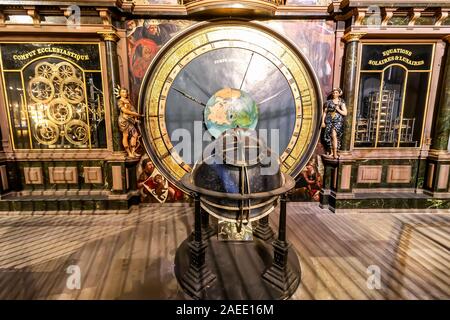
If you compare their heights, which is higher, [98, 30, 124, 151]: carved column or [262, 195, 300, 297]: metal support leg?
[98, 30, 124, 151]: carved column

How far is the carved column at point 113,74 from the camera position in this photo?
182 inches

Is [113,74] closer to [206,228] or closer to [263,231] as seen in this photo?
[206,228]

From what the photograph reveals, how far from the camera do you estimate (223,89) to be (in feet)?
16.6

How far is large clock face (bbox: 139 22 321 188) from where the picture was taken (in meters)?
5.00

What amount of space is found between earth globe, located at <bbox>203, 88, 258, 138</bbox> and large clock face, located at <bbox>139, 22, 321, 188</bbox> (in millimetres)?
41

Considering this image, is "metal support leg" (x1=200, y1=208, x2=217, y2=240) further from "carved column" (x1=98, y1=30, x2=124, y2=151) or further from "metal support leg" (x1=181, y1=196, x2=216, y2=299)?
"carved column" (x1=98, y1=30, x2=124, y2=151)

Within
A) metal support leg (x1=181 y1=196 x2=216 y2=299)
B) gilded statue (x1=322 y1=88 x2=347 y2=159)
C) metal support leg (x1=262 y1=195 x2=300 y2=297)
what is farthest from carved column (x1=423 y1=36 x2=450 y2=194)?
metal support leg (x1=181 y1=196 x2=216 y2=299)

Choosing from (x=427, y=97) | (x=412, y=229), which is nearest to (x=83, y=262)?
(x=412, y=229)

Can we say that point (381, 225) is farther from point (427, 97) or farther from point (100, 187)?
point (100, 187)

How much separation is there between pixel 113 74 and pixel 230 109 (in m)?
2.36

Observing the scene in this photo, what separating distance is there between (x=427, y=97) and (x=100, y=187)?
23.4 ft

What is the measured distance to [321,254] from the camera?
370 centimetres

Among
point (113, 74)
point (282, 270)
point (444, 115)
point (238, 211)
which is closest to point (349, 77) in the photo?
point (444, 115)
